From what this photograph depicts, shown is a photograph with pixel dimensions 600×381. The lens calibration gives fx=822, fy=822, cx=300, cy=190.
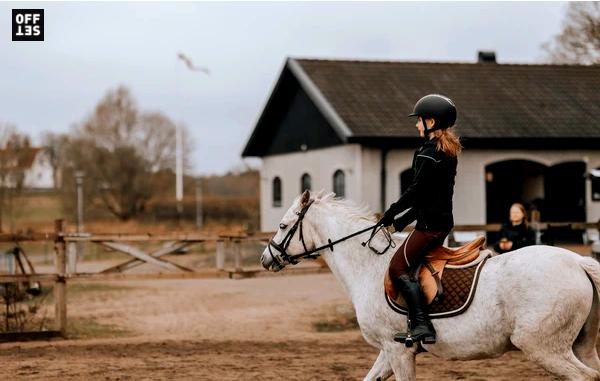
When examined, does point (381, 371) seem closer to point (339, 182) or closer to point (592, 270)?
point (592, 270)

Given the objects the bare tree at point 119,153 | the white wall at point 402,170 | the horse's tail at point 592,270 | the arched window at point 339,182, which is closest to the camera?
the horse's tail at point 592,270

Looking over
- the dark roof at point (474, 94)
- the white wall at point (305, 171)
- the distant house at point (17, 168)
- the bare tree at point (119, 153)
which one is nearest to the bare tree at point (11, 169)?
the distant house at point (17, 168)

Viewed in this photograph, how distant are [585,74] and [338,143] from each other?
9655 millimetres

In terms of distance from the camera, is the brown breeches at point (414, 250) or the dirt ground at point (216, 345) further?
the dirt ground at point (216, 345)

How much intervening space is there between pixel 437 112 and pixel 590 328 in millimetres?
1995

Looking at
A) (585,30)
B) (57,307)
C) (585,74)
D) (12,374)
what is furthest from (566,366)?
(585,74)

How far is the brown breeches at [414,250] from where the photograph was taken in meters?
6.28

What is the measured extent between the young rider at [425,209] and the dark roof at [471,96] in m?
16.5

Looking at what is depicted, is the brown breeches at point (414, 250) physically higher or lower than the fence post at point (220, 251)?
A: higher

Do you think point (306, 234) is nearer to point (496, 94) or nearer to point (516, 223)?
point (516, 223)

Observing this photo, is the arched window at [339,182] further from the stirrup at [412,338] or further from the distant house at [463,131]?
the stirrup at [412,338]

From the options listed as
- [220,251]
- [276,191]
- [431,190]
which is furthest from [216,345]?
[276,191]

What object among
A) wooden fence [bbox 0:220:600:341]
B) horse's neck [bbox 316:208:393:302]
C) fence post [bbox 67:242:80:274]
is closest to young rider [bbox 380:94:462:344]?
horse's neck [bbox 316:208:393:302]

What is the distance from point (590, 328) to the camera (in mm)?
6160
